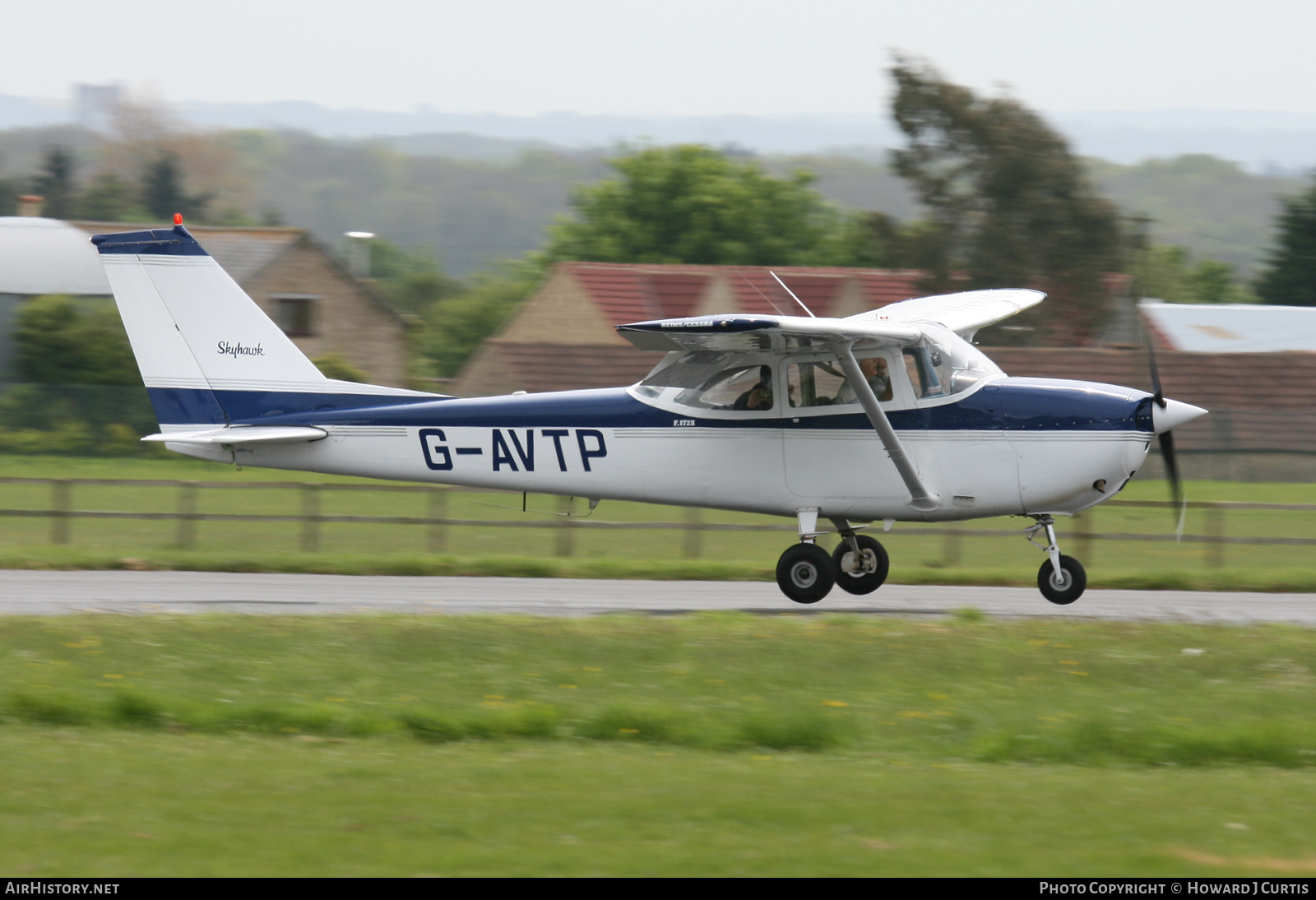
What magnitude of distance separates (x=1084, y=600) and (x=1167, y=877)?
847cm

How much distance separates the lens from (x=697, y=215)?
5869 centimetres

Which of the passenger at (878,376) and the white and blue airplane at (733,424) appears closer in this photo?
the white and blue airplane at (733,424)

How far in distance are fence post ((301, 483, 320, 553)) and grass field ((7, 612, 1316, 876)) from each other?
7.10 meters

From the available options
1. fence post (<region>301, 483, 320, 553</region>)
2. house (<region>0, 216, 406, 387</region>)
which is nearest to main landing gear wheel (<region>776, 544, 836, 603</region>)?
fence post (<region>301, 483, 320, 553</region>)

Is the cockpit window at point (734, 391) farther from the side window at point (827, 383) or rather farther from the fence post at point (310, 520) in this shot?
the fence post at point (310, 520)

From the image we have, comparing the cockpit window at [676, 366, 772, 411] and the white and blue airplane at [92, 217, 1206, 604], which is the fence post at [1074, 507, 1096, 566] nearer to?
the white and blue airplane at [92, 217, 1206, 604]

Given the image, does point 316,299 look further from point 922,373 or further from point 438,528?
point 922,373

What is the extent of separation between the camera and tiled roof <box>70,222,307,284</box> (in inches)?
1649

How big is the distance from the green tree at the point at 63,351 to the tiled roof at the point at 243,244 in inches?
298

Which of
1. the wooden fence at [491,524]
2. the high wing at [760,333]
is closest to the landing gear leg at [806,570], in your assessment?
the high wing at [760,333]

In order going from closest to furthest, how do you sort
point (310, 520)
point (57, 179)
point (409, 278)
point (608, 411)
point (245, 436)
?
point (608, 411) < point (245, 436) < point (310, 520) < point (57, 179) < point (409, 278)

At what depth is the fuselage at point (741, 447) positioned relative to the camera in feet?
40.2

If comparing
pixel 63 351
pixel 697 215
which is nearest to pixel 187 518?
pixel 63 351

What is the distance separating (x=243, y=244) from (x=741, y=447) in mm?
34166
